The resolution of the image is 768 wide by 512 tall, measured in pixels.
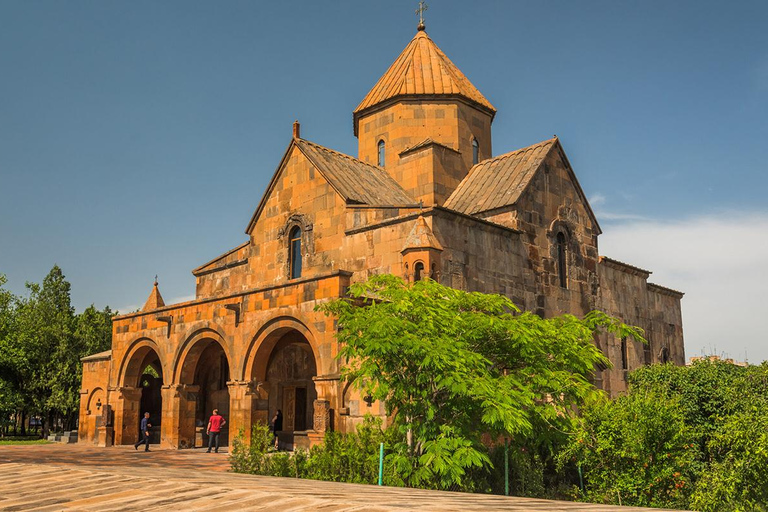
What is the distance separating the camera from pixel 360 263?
19062mm

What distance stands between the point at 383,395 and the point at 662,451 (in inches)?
207

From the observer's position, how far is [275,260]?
21.6 meters

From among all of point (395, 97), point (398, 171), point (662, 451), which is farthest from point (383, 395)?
→ point (395, 97)

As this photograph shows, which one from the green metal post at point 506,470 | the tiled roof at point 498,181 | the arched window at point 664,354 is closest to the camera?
the green metal post at point 506,470

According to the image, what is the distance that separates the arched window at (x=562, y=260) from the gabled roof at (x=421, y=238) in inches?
241

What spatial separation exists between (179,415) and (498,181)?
39.6 ft

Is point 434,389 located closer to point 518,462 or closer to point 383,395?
point 383,395

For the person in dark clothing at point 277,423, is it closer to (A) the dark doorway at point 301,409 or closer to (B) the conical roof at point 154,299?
(A) the dark doorway at point 301,409

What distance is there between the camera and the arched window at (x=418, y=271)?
16609 mm

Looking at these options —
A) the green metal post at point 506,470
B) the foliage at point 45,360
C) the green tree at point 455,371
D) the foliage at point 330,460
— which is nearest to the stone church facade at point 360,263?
the foliage at point 330,460

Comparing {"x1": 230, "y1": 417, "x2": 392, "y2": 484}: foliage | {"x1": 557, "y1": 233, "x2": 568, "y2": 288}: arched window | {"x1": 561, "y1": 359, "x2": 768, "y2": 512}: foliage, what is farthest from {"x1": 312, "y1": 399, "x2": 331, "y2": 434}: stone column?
{"x1": 557, "y1": 233, "x2": 568, "y2": 288}: arched window

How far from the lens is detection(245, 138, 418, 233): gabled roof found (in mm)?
20531

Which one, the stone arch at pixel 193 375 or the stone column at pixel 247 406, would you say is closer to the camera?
the stone column at pixel 247 406

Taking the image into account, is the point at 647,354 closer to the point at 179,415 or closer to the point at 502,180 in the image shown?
the point at 502,180
